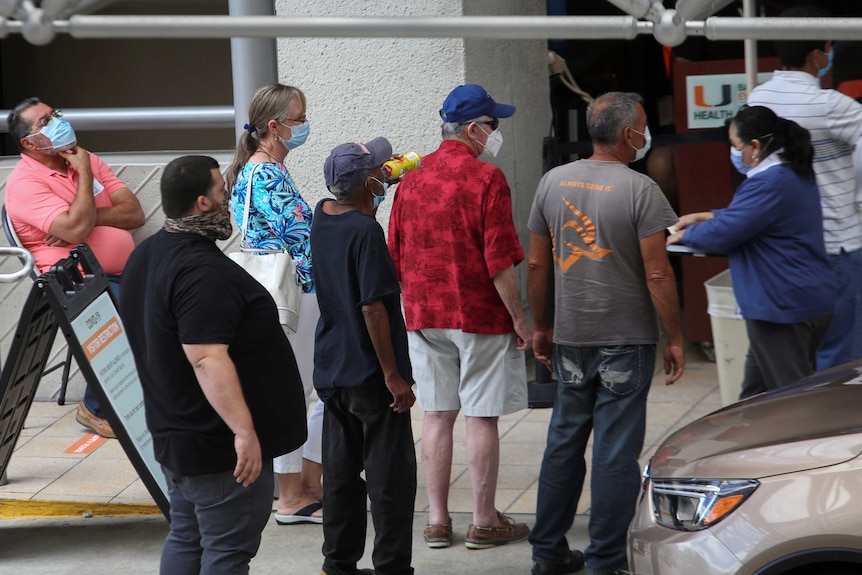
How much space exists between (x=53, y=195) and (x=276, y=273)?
7.20ft

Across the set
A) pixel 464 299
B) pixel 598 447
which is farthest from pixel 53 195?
pixel 598 447

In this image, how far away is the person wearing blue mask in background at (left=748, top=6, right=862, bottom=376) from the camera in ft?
18.2

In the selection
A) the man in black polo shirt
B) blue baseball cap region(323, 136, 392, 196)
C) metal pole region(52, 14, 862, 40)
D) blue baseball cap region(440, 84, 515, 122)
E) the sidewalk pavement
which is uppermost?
metal pole region(52, 14, 862, 40)

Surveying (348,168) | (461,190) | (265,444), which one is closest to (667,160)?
(461,190)

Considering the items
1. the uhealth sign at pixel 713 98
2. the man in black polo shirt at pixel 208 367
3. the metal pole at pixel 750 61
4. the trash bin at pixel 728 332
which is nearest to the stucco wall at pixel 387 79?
the uhealth sign at pixel 713 98

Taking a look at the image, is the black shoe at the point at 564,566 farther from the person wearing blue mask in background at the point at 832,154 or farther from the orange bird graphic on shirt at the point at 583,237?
the person wearing blue mask in background at the point at 832,154

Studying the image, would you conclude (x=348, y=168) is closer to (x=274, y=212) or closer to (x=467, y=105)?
(x=467, y=105)

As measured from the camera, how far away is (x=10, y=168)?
7.94 metres

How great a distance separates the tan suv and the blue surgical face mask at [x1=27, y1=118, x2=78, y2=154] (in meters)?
4.11

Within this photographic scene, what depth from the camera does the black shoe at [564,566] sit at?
15.8 feet

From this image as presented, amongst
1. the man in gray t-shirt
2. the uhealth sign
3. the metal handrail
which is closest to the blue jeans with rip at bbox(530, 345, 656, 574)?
the man in gray t-shirt

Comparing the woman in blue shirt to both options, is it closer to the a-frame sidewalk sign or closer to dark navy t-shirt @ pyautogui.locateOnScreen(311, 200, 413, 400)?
dark navy t-shirt @ pyautogui.locateOnScreen(311, 200, 413, 400)

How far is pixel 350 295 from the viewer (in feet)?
14.8

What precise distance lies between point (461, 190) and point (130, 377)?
5.57ft
